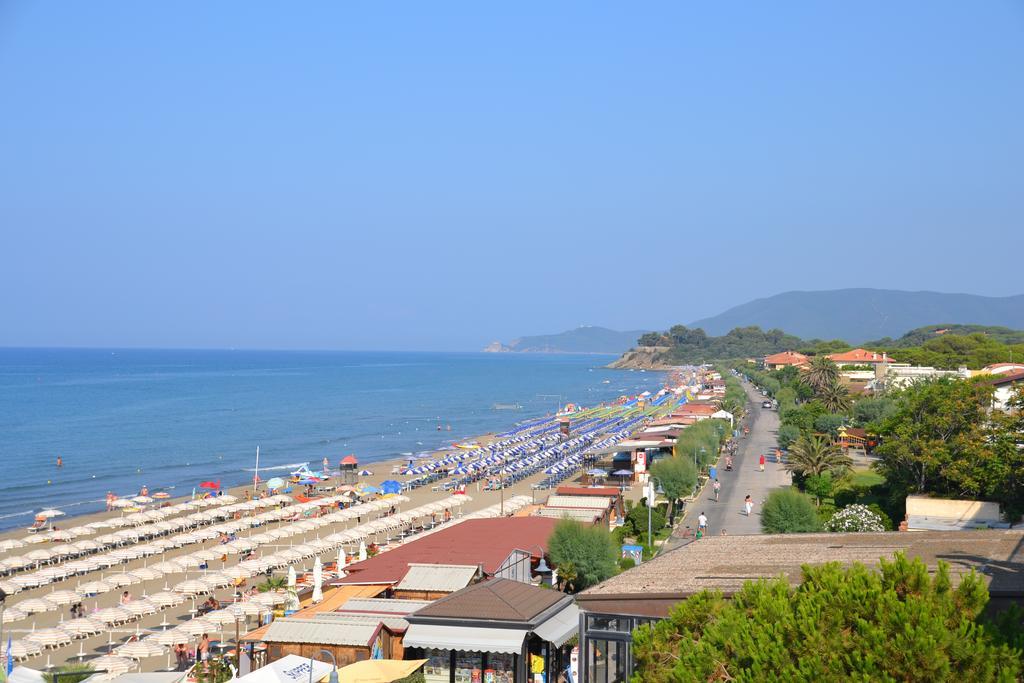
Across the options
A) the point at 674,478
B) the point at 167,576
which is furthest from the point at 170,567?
the point at 674,478

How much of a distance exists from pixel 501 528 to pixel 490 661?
11319 millimetres

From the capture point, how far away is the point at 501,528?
2441cm

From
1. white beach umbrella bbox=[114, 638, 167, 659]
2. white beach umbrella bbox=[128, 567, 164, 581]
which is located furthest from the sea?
white beach umbrella bbox=[114, 638, 167, 659]

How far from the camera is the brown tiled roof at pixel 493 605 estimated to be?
13.1 meters

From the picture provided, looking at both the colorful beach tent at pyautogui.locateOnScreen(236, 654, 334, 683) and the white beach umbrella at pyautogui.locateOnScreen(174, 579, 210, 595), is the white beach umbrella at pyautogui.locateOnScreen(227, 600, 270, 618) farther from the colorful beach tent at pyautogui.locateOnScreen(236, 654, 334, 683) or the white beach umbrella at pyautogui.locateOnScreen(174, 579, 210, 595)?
the colorful beach tent at pyautogui.locateOnScreen(236, 654, 334, 683)

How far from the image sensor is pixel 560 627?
1353 cm

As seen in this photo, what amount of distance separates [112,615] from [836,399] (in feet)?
166

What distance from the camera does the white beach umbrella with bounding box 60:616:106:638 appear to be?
21.4m

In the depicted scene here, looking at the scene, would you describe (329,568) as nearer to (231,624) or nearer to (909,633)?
(231,624)

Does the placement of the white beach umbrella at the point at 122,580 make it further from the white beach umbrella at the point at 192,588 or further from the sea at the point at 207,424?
the sea at the point at 207,424

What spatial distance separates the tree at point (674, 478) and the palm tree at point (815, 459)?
459 cm

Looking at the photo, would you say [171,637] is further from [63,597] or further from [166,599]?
[63,597]

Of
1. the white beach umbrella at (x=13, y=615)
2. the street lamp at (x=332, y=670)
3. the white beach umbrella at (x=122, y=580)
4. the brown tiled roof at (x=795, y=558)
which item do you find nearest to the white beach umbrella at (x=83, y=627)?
the white beach umbrella at (x=13, y=615)

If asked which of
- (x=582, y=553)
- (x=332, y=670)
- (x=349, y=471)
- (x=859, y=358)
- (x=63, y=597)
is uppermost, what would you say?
(x=859, y=358)
